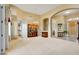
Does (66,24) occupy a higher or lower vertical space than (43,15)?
lower

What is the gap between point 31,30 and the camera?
45.0 ft

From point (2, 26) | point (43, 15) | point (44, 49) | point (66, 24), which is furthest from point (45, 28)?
point (2, 26)

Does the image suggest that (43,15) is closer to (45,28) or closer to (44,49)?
(45,28)

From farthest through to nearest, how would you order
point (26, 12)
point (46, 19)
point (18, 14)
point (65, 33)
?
point (46, 19)
point (65, 33)
point (26, 12)
point (18, 14)

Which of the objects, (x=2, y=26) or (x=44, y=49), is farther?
(x=44, y=49)

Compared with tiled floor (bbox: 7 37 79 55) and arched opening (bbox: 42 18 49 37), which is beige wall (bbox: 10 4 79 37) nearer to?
arched opening (bbox: 42 18 49 37)

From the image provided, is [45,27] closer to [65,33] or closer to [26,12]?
[65,33]

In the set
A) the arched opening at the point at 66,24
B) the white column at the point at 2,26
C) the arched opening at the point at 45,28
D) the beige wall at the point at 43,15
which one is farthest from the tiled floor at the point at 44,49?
the arched opening at the point at 45,28

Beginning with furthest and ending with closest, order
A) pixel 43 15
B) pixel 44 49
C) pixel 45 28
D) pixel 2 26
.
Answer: pixel 45 28 < pixel 43 15 < pixel 44 49 < pixel 2 26

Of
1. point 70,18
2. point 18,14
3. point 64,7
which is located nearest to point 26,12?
point 18,14

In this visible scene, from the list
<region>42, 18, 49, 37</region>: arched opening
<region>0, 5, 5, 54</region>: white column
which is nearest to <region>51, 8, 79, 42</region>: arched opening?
<region>42, 18, 49, 37</region>: arched opening

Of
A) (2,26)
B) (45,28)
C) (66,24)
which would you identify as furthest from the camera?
(45,28)
